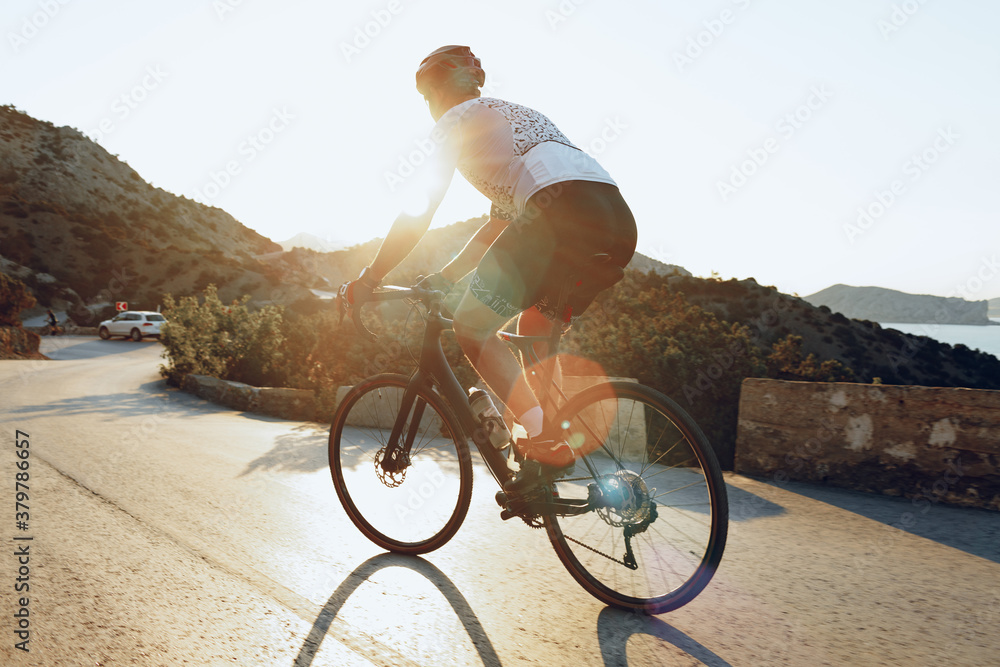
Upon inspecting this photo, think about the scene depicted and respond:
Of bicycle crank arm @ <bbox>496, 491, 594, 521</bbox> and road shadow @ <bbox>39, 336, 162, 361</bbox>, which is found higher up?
→ bicycle crank arm @ <bbox>496, 491, 594, 521</bbox>

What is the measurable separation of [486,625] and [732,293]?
3953 centimetres

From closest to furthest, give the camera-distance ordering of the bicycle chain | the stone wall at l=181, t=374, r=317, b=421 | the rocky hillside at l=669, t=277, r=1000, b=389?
the bicycle chain < the stone wall at l=181, t=374, r=317, b=421 < the rocky hillside at l=669, t=277, r=1000, b=389

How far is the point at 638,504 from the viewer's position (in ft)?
7.68

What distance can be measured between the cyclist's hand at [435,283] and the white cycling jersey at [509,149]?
48 centimetres

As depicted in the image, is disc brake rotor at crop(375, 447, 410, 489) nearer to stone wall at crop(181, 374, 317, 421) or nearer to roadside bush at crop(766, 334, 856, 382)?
Result: stone wall at crop(181, 374, 317, 421)

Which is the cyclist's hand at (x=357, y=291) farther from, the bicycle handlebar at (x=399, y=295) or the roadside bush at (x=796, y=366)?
the roadside bush at (x=796, y=366)

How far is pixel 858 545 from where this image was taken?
3045mm

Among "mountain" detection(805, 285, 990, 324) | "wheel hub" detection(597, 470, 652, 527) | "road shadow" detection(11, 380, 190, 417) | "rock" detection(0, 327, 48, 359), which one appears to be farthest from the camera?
"mountain" detection(805, 285, 990, 324)

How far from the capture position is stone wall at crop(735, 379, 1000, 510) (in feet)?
11.8

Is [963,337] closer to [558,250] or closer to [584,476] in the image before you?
[584,476]

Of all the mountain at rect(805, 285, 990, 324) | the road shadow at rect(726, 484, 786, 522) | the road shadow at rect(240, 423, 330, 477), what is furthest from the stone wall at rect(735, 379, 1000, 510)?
the mountain at rect(805, 285, 990, 324)

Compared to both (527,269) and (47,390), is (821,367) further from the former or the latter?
(47,390)

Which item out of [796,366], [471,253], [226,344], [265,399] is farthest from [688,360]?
[226,344]

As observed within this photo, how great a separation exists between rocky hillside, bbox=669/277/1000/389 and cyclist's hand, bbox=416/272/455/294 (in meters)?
30.5
